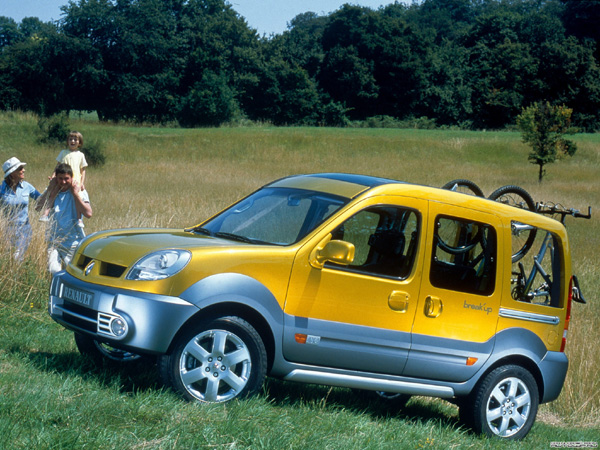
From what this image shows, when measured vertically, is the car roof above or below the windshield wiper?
above

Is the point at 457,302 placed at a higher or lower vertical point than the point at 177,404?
higher

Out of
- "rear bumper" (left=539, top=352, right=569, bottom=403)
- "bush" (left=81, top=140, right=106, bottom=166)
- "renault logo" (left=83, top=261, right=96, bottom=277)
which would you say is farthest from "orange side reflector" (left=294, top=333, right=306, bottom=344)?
"bush" (left=81, top=140, right=106, bottom=166)

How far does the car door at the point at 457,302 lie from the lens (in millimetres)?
6086

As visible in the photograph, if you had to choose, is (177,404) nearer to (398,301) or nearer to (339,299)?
(339,299)

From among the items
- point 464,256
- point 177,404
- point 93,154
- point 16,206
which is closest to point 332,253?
point 177,404

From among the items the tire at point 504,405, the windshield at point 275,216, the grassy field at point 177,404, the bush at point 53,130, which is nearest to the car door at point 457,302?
the tire at point 504,405

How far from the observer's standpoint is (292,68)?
86.1 metres

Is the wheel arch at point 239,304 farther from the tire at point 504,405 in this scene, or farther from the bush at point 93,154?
the bush at point 93,154

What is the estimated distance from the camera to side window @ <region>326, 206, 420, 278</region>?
6.10 metres

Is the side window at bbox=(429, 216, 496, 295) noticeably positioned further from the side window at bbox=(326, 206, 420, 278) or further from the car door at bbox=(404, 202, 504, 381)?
the side window at bbox=(326, 206, 420, 278)

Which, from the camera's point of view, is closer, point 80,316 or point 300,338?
point 80,316

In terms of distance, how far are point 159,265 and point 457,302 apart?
2448mm

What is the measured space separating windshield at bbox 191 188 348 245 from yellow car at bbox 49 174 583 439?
14mm

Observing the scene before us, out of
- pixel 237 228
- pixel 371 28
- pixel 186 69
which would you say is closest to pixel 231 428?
pixel 237 228
